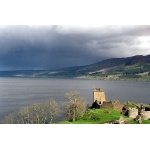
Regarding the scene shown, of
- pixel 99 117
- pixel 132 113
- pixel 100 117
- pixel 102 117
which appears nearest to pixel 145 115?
pixel 132 113

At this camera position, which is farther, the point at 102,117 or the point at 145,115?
the point at 102,117

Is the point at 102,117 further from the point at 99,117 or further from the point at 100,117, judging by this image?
the point at 99,117

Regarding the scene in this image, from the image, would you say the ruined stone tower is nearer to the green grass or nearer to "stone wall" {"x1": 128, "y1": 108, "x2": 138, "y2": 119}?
the green grass

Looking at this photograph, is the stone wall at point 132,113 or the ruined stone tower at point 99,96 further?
the ruined stone tower at point 99,96

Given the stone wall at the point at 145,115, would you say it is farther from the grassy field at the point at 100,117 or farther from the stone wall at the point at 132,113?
the stone wall at the point at 132,113

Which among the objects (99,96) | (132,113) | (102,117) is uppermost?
(99,96)

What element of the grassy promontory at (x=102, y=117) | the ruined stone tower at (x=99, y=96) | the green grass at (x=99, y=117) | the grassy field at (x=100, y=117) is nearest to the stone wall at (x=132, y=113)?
the grassy promontory at (x=102, y=117)

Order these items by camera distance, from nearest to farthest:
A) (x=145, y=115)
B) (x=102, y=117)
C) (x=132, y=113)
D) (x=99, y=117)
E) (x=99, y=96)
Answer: (x=145, y=115) → (x=99, y=117) → (x=102, y=117) → (x=132, y=113) → (x=99, y=96)

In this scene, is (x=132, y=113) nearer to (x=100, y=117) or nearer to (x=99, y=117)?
(x=100, y=117)

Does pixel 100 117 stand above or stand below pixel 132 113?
below

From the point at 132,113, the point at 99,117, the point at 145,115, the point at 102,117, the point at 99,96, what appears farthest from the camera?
the point at 99,96

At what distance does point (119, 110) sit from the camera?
56531mm
